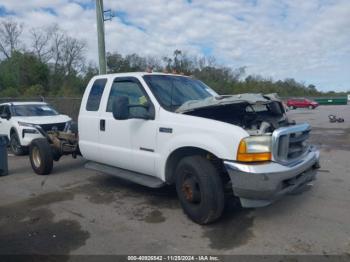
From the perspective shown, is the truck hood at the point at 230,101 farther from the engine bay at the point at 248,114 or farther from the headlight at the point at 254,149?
the headlight at the point at 254,149

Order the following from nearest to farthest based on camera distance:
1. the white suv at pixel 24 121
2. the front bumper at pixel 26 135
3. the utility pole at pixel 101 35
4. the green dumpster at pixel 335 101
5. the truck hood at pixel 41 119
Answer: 1. the front bumper at pixel 26 135
2. the white suv at pixel 24 121
3. the truck hood at pixel 41 119
4. the utility pole at pixel 101 35
5. the green dumpster at pixel 335 101

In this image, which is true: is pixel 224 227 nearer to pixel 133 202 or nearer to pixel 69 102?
pixel 133 202

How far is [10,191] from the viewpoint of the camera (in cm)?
654

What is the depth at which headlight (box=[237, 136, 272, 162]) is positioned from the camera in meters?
4.13

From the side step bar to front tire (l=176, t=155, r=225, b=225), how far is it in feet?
1.61

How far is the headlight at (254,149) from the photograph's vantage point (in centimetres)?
413

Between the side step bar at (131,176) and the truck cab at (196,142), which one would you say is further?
the side step bar at (131,176)

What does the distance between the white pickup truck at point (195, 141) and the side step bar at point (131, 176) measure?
17mm

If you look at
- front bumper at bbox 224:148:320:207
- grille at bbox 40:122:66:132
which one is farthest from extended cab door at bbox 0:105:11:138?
front bumper at bbox 224:148:320:207

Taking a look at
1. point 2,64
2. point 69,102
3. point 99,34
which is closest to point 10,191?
point 99,34

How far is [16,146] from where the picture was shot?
35.1 feet

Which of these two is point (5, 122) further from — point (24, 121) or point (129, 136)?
point (129, 136)

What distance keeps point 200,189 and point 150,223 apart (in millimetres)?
885

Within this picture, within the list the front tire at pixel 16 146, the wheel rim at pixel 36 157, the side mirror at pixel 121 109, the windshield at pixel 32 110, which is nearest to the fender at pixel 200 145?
the side mirror at pixel 121 109
